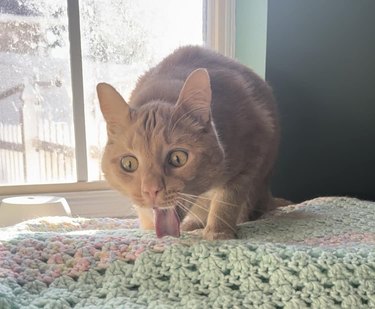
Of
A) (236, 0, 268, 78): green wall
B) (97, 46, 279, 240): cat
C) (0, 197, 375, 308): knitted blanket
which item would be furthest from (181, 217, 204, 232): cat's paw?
(236, 0, 268, 78): green wall

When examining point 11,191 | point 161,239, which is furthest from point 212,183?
point 11,191

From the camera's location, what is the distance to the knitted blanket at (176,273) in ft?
2.21

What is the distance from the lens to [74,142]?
1748 millimetres

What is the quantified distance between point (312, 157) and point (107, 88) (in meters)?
0.82

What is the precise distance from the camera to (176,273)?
745 millimetres

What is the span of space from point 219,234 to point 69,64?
102 centimetres

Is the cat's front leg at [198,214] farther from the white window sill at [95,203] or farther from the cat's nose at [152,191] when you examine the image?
the white window sill at [95,203]

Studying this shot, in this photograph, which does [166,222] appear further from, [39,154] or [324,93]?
[39,154]

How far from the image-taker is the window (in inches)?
65.5

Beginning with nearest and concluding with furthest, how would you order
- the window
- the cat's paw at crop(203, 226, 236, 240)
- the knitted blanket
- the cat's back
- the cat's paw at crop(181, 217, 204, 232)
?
the knitted blanket < the cat's paw at crop(203, 226, 236, 240) < the cat's back < the cat's paw at crop(181, 217, 204, 232) < the window

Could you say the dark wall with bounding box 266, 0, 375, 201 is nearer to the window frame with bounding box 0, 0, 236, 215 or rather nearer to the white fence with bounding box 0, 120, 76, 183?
the window frame with bounding box 0, 0, 236, 215

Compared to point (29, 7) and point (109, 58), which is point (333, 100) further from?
point (29, 7)

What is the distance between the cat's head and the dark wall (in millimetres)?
619

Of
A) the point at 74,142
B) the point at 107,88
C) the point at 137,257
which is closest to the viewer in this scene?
the point at 137,257
